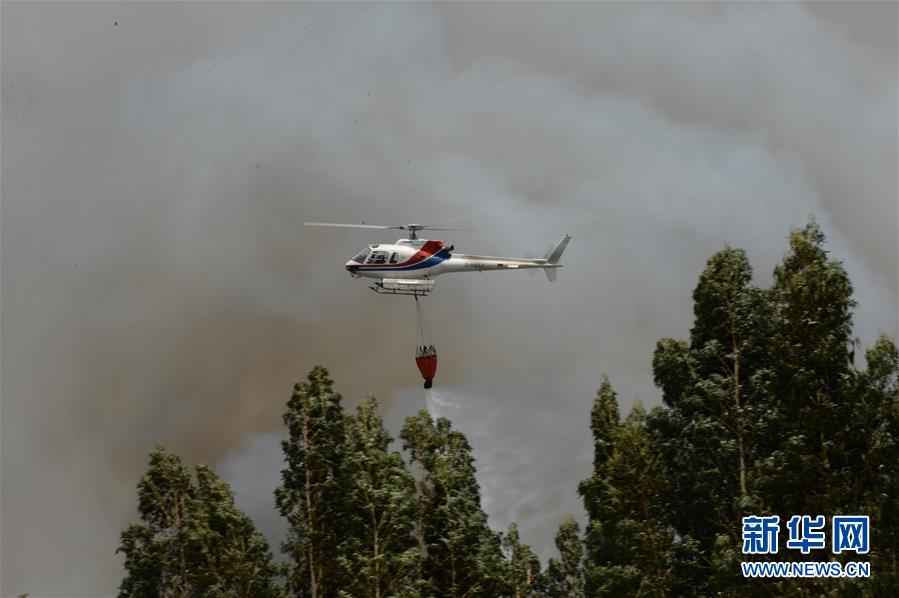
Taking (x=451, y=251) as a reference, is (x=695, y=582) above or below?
below

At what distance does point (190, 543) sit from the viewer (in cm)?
10075

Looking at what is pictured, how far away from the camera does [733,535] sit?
3558 inches

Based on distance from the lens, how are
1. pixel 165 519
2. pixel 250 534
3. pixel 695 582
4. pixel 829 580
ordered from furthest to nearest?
1. pixel 165 519
2. pixel 250 534
3. pixel 695 582
4. pixel 829 580

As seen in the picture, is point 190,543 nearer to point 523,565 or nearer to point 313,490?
point 313,490

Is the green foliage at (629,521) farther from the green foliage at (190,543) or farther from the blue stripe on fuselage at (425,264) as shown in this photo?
the green foliage at (190,543)

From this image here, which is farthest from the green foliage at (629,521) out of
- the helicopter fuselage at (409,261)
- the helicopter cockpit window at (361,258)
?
the helicopter cockpit window at (361,258)

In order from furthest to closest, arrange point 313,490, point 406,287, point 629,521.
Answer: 1. point 313,490
2. point 406,287
3. point 629,521

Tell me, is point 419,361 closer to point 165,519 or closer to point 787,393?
point 787,393

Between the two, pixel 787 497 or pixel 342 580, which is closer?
pixel 787 497

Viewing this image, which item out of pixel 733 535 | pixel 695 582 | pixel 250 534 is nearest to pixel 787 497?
pixel 733 535

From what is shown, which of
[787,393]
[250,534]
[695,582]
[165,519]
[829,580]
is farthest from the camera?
[165,519]

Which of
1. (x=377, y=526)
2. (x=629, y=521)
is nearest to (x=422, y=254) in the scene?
(x=377, y=526)

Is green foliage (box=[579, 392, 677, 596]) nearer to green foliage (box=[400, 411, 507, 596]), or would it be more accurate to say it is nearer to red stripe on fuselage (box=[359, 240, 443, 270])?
green foliage (box=[400, 411, 507, 596])

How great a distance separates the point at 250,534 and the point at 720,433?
1397 inches
